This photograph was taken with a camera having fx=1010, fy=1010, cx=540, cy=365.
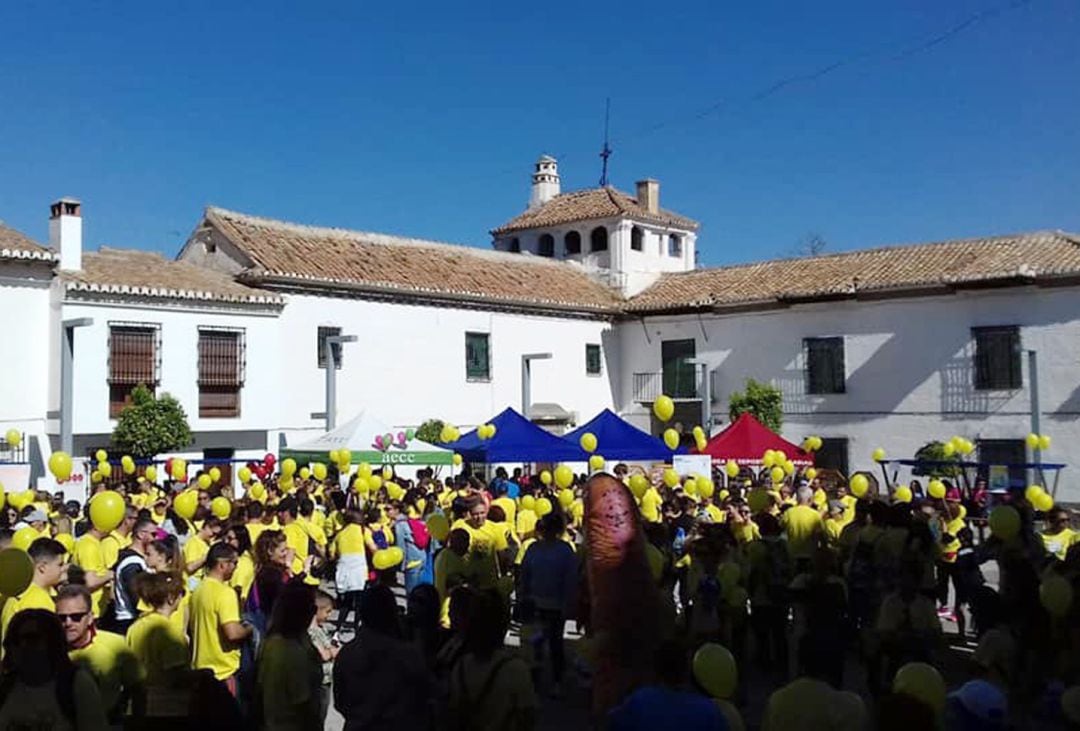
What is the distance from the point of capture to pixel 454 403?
2430 centimetres

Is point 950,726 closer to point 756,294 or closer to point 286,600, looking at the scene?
point 286,600

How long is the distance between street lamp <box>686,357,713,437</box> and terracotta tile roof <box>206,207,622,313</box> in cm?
351

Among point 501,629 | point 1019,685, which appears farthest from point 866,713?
point 1019,685

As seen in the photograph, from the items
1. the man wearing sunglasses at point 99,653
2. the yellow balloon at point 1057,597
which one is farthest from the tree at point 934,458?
the man wearing sunglasses at point 99,653

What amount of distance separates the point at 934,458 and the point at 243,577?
684 inches

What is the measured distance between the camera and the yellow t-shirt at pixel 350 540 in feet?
29.6

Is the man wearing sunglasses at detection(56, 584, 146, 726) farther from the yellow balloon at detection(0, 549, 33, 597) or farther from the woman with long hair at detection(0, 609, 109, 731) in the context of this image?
the yellow balloon at detection(0, 549, 33, 597)

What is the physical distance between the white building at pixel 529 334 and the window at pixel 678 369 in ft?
0.19

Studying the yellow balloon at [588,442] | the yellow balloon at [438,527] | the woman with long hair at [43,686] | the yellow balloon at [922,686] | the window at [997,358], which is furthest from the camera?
the window at [997,358]

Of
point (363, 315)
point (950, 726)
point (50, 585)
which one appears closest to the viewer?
point (950, 726)

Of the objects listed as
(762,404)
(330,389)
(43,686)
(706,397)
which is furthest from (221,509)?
(762,404)

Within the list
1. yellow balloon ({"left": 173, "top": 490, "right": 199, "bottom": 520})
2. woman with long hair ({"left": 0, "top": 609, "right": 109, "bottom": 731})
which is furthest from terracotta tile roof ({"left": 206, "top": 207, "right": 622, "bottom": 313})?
woman with long hair ({"left": 0, "top": 609, "right": 109, "bottom": 731})

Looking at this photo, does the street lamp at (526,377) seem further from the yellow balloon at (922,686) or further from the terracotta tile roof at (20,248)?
the yellow balloon at (922,686)

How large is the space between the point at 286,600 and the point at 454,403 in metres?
19.9
